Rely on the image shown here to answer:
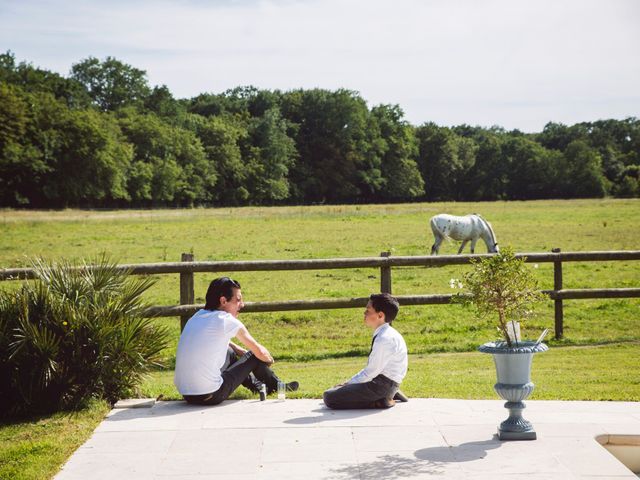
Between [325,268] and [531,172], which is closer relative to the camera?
[325,268]

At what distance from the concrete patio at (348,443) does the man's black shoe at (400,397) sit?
0.34 feet

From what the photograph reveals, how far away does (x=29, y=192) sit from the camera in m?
63.7

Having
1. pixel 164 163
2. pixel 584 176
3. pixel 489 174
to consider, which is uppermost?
pixel 164 163

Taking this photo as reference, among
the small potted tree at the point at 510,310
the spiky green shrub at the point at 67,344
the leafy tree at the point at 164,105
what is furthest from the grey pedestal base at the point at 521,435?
the leafy tree at the point at 164,105

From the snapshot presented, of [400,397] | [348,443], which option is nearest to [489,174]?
[400,397]

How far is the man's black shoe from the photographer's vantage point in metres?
7.00

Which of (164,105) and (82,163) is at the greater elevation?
(164,105)

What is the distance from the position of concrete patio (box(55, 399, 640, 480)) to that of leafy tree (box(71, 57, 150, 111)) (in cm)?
8212

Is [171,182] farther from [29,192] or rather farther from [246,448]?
[246,448]

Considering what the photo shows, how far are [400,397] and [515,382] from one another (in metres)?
1.54

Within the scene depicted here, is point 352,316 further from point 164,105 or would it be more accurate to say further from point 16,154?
point 164,105

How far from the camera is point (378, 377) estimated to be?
6766 mm

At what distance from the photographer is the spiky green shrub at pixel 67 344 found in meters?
6.86

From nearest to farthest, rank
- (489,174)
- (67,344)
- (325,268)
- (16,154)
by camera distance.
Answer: (67,344) < (325,268) < (16,154) < (489,174)
